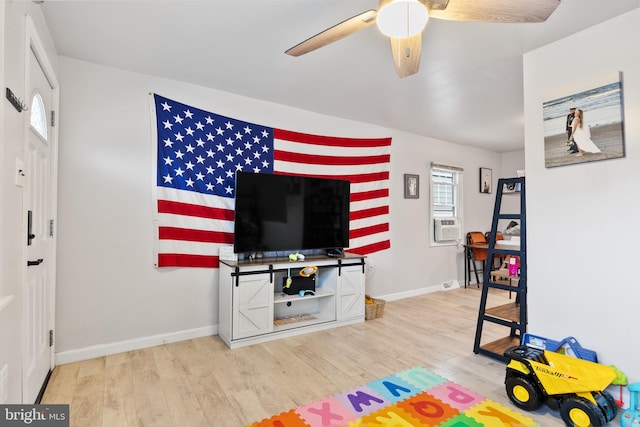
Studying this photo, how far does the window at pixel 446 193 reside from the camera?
214 inches

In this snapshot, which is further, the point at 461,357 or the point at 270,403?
the point at 461,357

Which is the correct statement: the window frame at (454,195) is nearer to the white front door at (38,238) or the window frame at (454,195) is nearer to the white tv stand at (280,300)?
the white tv stand at (280,300)

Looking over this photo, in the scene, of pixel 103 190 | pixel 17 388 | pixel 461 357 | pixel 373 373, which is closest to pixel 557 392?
pixel 461 357

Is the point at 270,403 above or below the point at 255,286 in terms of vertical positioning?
below

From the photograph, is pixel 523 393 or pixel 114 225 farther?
pixel 114 225

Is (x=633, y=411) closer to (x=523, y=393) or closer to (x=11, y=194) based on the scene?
(x=523, y=393)

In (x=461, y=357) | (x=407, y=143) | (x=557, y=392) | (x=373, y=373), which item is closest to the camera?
(x=557, y=392)

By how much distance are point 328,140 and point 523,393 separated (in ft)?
10.5

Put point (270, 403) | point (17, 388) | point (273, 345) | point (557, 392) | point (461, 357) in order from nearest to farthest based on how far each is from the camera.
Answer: point (17, 388)
point (557, 392)
point (270, 403)
point (461, 357)
point (273, 345)

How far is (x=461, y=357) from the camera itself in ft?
9.29

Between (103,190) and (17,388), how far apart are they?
1.65 metres

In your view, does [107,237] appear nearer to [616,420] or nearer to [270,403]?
[270,403]

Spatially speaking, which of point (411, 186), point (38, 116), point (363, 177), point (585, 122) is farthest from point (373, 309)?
point (38, 116)

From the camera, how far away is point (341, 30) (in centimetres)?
172
